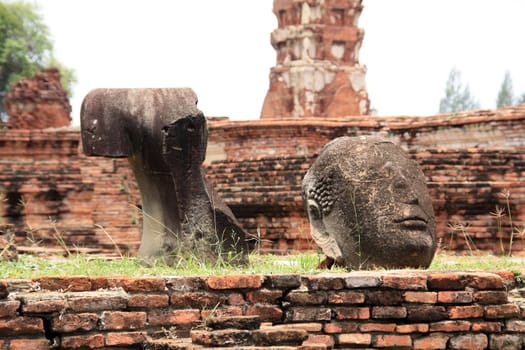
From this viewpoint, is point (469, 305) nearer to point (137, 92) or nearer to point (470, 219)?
point (137, 92)

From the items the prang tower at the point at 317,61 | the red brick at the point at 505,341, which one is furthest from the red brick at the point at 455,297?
the prang tower at the point at 317,61

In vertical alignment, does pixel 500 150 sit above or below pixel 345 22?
below

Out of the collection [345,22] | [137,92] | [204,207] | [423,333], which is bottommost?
[423,333]

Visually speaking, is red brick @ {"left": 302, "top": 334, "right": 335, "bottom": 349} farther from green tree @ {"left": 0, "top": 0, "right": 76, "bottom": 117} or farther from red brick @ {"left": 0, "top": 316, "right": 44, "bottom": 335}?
green tree @ {"left": 0, "top": 0, "right": 76, "bottom": 117}

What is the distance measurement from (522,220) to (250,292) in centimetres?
536

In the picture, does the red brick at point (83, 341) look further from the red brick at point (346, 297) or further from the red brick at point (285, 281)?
the red brick at point (346, 297)

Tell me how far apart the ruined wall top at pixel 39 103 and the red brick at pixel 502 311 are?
57.8ft

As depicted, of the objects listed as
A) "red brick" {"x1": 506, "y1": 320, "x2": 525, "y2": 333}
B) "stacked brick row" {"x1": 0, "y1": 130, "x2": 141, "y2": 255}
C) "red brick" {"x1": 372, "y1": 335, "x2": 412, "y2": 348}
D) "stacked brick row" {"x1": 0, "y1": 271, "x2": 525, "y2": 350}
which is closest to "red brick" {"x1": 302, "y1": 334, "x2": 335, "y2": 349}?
"stacked brick row" {"x1": 0, "y1": 271, "x2": 525, "y2": 350}

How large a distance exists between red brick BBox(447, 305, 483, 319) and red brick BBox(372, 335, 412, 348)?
243 millimetres

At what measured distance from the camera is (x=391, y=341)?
491 cm

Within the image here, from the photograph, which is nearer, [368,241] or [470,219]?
[368,241]

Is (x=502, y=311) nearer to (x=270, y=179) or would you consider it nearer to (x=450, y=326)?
(x=450, y=326)

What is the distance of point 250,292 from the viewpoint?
4.80 m

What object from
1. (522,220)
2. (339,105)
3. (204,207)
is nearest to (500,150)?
(522,220)
